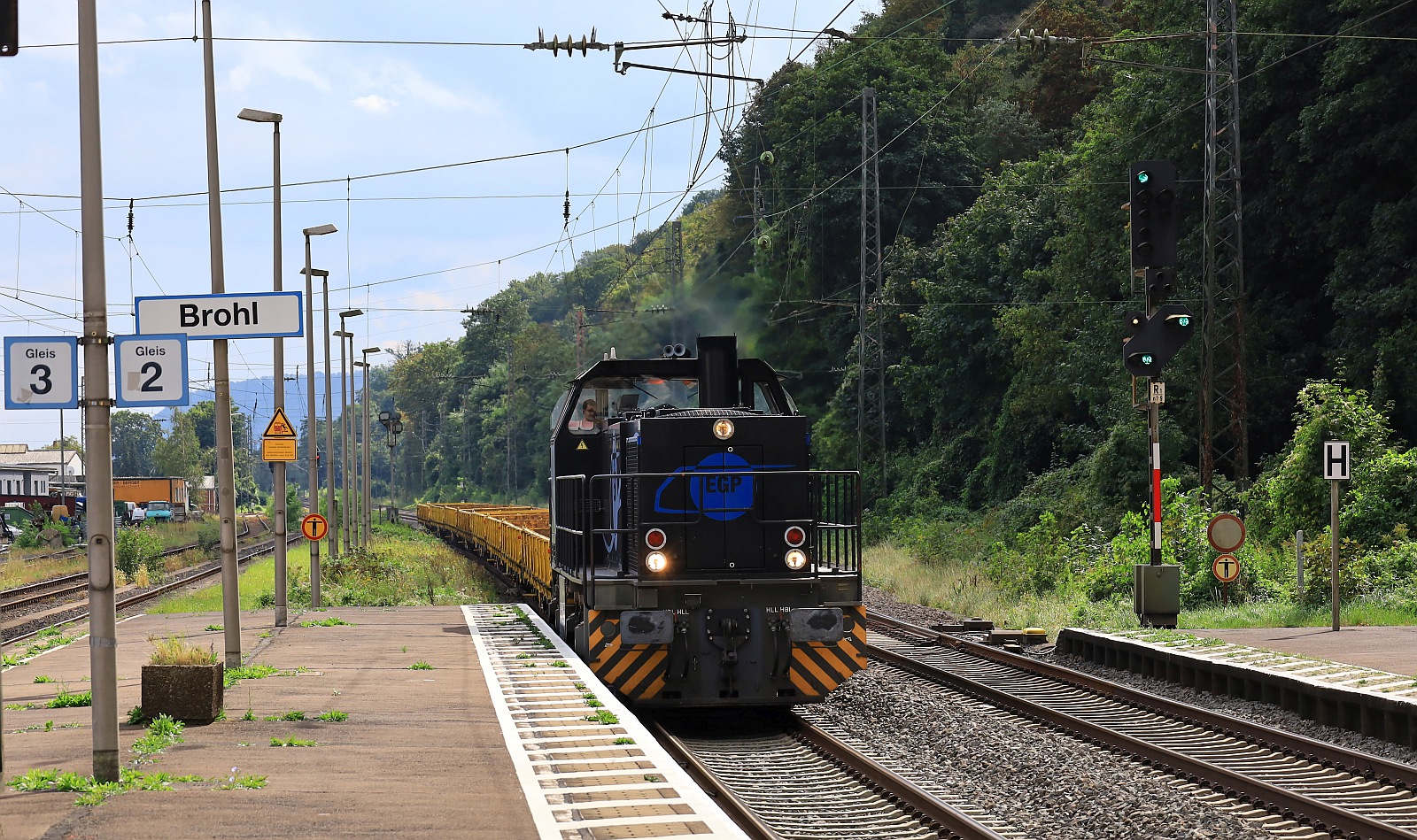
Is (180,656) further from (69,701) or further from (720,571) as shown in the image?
(720,571)

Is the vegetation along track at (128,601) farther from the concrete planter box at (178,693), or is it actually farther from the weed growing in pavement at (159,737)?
the weed growing in pavement at (159,737)

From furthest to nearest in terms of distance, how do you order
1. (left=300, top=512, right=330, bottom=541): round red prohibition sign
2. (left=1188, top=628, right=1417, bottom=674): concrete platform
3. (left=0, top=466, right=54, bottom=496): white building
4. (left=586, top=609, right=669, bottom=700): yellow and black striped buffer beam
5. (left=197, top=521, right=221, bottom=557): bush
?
(left=0, top=466, right=54, bottom=496): white building
(left=197, top=521, right=221, bottom=557): bush
(left=300, top=512, right=330, bottom=541): round red prohibition sign
(left=1188, top=628, right=1417, bottom=674): concrete platform
(left=586, top=609, right=669, bottom=700): yellow and black striped buffer beam

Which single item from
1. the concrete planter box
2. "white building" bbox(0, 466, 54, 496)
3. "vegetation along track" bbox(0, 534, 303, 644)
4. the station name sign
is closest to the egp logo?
the station name sign

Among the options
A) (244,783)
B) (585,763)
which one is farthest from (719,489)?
(244,783)

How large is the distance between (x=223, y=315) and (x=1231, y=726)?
357 inches

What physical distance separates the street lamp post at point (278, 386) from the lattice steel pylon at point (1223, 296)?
53.4 feet

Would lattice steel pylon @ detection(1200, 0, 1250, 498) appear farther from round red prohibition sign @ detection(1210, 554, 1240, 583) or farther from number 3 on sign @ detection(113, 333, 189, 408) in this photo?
number 3 on sign @ detection(113, 333, 189, 408)

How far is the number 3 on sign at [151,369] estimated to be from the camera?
920 cm

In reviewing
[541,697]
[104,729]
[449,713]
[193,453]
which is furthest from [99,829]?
[193,453]

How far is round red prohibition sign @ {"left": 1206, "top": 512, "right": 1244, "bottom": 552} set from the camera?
16.1 m

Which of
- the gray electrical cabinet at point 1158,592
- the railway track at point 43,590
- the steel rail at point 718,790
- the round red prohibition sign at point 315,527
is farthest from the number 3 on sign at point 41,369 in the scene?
the railway track at point 43,590

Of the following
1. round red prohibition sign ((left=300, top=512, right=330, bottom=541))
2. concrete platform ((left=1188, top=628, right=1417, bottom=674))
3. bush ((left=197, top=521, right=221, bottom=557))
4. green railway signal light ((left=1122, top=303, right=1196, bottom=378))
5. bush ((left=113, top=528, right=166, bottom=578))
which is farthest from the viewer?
bush ((left=197, top=521, right=221, bottom=557))

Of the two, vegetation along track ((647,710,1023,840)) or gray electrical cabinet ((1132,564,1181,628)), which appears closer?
vegetation along track ((647,710,1023,840))

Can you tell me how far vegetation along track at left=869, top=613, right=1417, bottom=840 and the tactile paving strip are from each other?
3.91m
